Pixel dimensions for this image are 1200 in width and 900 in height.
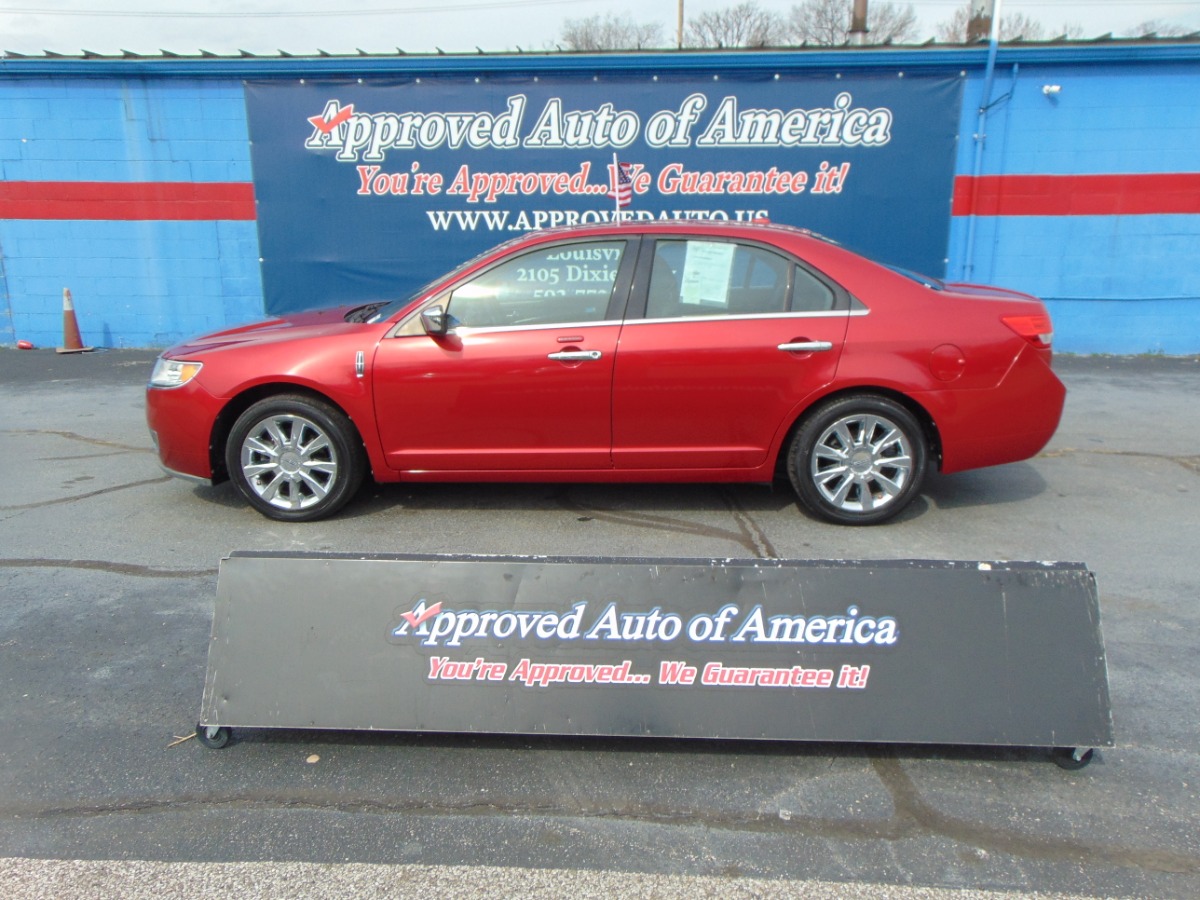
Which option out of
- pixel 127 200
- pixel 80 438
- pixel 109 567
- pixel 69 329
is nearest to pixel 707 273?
pixel 109 567

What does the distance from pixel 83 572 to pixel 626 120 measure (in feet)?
25.9

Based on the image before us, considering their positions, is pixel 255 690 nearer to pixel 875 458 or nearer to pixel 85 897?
pixel 85 897

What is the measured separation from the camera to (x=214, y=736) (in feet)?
9.88

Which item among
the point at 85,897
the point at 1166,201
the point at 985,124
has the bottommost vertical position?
the point at 85,897

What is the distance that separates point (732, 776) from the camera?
9.39 feet

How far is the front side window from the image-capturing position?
4.87 meters

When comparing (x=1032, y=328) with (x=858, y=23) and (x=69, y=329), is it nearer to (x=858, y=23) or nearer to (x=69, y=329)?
(x=69, y=329)

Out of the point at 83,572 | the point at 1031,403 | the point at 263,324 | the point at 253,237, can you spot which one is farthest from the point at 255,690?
the point at 253,237

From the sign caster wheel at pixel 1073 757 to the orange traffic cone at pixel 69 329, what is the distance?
1173 centimetres

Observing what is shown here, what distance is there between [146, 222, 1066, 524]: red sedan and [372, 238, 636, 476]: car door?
11 millimetres

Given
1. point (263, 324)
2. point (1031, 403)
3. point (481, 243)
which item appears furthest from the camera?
point (481, 243)

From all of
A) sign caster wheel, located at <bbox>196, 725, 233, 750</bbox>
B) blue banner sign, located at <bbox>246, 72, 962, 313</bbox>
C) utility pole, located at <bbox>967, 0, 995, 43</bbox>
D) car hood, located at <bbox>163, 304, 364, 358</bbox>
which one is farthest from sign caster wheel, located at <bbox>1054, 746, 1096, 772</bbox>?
utility pole, located at <bbox>967, 0, 995, 43</bbox>

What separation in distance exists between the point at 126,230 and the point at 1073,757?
38.2 feet

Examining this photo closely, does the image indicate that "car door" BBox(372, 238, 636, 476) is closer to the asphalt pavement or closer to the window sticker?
the window sticker
